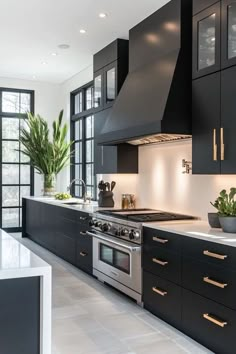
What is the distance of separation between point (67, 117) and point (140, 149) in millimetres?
3409

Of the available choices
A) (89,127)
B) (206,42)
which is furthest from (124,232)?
(89,127)

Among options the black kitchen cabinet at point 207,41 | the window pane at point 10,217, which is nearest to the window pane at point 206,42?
the black kitchen cabinet at point 207,41

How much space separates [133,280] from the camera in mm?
4242

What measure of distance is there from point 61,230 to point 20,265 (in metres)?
4.43

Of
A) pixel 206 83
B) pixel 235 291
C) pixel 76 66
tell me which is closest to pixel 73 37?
pixel 76 66

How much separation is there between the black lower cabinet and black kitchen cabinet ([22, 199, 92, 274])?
3263 mm

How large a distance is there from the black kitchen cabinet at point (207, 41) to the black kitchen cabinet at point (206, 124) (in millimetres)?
94

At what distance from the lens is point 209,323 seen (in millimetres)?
3102

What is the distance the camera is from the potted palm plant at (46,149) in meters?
7.97

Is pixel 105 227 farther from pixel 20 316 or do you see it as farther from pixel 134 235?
pixel 20 316

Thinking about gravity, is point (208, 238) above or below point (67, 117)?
below

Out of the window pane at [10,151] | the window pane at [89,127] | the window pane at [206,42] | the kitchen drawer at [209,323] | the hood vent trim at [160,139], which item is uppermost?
the window pane at [206,42]

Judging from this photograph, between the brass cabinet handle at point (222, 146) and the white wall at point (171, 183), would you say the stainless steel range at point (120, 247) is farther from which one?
the brass cabinet handle at point (222, 146)

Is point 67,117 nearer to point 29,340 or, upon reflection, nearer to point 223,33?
point 223,33
